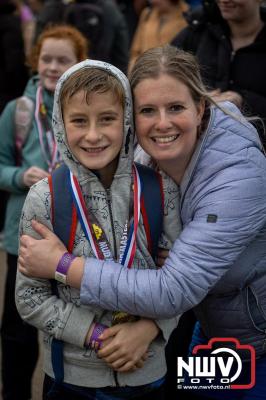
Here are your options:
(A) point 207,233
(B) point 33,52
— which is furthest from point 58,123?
(B) point 33,52

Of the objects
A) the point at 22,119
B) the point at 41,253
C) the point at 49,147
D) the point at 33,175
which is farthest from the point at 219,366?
the point at 22,119

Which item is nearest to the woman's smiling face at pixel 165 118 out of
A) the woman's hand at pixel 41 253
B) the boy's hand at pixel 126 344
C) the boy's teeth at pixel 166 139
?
the boy's teeth at pixel 166 139

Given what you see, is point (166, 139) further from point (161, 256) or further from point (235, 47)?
point (235, 47)

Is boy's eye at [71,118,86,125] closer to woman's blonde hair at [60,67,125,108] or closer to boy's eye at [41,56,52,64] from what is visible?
woman's blonde hair at [60,67,125,108]

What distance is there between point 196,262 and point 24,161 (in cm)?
159

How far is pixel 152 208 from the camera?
2.31 m

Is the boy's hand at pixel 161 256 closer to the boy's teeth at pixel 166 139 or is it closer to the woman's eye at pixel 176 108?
the boy's teeth at pixel 166 139

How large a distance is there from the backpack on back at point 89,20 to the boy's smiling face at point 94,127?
3365 mm

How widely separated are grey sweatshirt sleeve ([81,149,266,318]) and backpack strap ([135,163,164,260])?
13cm

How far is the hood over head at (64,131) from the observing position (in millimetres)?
2291

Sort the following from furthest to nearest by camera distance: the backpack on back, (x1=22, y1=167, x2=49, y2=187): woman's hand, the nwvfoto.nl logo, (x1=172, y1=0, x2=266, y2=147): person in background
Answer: the backpack on back < (x1=172, y1=0, x2=266, y2=147): person in background < (x1=22, y1=167, x2=49, y2=187): woman's hand < the nwvfoto.nl logo

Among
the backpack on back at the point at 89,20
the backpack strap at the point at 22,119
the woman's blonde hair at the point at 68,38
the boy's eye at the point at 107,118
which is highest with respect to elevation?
the backpack on back at the point at 89,20

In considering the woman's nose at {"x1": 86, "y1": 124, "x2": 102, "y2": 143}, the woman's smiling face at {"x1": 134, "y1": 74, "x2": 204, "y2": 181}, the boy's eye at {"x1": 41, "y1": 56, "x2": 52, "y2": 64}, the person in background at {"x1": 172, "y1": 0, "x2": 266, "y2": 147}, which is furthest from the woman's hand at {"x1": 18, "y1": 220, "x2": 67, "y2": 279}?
the person in background at {"x1": 172, "y1": 0, "x2": 266, "y2": 147}

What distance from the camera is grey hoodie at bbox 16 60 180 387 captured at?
7.50 ft
